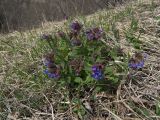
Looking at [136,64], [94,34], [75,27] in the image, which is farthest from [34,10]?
[136,64]

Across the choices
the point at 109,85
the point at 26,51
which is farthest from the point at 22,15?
the point at 109,85

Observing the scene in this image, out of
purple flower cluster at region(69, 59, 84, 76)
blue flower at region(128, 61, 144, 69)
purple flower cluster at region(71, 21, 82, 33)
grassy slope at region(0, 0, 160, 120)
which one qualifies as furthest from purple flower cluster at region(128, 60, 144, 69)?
purple flower cluster at region(71, 21, 82, 33)

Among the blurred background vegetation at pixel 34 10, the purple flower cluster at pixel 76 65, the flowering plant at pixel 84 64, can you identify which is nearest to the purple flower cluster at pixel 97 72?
the flowering plant at pixel 84 64

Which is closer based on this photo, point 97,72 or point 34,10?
point 97,72

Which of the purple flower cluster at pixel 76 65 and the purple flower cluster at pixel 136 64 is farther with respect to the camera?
the purple flower cluster at pixel 76 65

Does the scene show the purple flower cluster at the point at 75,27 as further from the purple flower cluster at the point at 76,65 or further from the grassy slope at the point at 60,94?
the grassy slope at the point at 60,94

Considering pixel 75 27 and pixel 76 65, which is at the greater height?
pixel 75 27

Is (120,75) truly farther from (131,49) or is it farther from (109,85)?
(131,49)

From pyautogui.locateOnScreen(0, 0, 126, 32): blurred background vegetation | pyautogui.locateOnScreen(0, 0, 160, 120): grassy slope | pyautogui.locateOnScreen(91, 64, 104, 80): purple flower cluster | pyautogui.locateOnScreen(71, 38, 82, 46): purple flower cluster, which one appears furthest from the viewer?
pyautogui.locateOnScreen(0, 0, 126, 32): blurred background vegetation

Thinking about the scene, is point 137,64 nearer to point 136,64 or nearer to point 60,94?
point 136,64

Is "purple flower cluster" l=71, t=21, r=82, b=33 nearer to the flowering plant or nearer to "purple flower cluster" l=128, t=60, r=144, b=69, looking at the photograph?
the flowering plant

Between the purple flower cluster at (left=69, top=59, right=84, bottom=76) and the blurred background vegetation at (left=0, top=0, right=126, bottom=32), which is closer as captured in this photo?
the purple flower cluster at (left=69, top=59, right=84, bottom=76)
